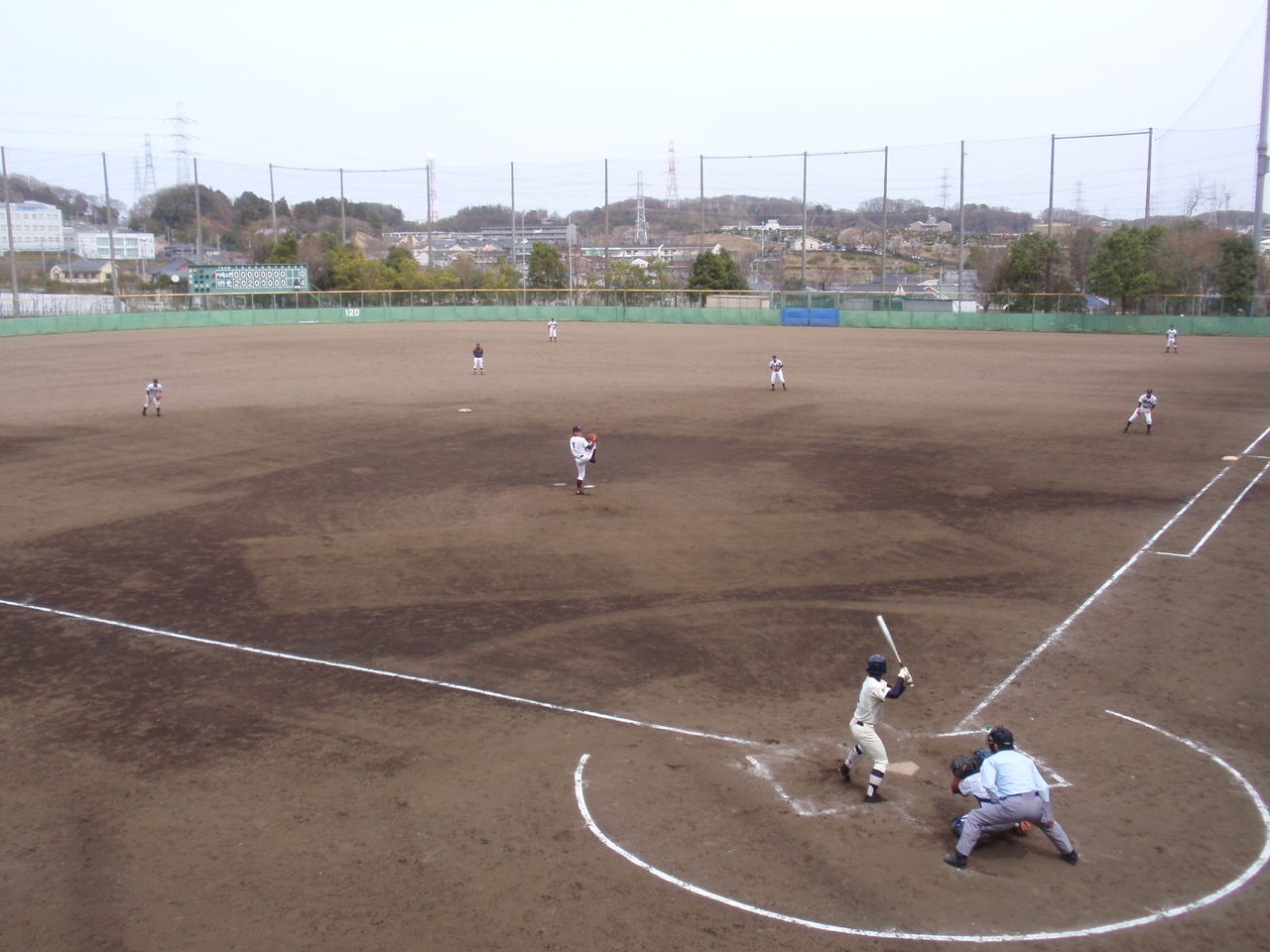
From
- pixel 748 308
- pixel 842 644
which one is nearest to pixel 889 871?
pixel 842 644

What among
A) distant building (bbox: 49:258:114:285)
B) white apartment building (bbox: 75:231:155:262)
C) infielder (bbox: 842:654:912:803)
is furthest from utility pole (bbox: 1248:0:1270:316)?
white apartment building (bbox: 75:231:155:262)

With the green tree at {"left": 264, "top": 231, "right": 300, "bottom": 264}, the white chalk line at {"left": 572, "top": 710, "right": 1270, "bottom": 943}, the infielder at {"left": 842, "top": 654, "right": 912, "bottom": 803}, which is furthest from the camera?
the green tree at {"left": 264, "top": 231, "right": 300, "bottom": 264}

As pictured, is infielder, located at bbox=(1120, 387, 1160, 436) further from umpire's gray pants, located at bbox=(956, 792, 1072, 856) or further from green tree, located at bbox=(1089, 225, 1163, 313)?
green tree, located at bbox=(1089, 225, 1163, 313)

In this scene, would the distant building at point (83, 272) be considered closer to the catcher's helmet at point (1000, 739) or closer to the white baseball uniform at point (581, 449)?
the white baseball uniform at point (581, 449)

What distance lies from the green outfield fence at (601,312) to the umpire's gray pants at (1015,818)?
6636 centimetres

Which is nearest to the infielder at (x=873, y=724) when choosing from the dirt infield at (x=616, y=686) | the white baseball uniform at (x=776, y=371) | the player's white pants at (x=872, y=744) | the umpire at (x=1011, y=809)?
the player's white pants at (x=872, y=744)

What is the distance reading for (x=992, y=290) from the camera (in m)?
83.2

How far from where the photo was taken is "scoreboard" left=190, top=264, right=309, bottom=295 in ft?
266

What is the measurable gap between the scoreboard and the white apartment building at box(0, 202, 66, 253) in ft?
323

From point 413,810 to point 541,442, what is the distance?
19.8 metres

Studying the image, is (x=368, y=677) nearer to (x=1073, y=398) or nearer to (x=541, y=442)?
(x=541, y=442)

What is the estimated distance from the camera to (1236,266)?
227ft

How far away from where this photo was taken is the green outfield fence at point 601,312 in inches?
2621

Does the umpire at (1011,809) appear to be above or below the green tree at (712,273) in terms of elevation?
below
